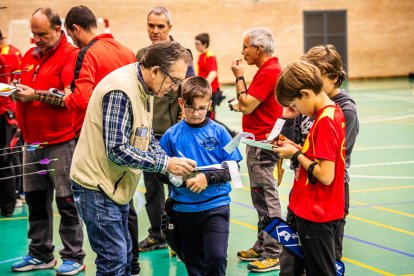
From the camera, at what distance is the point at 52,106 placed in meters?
6.45

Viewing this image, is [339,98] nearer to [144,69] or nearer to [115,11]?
[144,69]

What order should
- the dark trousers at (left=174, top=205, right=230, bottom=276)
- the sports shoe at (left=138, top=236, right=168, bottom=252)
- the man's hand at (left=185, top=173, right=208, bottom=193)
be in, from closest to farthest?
the man's hand at (left=185, top=173, right=208, bottom=193) → the dark trousers at (left=174, top=205, right=230, bottom=276) → the sports shoe at (left=138, top=236, right=168, bottom=252)

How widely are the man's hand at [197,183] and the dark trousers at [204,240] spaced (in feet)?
0.84

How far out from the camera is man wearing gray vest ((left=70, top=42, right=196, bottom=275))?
425 centimetres

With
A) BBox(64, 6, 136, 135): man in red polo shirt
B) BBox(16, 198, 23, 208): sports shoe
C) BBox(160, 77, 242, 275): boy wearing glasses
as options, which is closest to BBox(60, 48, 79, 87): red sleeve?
BBox(64, 6, 136, 135): man in red polo shirt

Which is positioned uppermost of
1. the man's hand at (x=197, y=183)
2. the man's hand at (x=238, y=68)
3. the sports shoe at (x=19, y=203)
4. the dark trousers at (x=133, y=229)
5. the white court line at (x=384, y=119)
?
the man's hand at (x=238, y=68)

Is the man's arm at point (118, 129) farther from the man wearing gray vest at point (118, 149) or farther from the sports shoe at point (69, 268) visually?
the sports shoe at point (69, 268)

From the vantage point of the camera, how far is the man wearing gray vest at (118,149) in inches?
167

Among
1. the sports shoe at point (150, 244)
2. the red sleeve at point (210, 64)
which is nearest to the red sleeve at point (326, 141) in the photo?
the sports shoe at point (150, 244)

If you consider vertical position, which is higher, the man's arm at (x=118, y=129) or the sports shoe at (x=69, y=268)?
the man's arm at (x=118, y=129)

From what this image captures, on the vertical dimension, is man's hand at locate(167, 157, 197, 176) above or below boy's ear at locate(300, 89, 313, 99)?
below

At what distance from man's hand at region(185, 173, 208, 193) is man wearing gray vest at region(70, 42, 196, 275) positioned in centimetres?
35

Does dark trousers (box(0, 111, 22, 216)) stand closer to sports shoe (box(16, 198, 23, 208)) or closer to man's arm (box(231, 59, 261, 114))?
sports shoe (box(16, 198, 23, 208))

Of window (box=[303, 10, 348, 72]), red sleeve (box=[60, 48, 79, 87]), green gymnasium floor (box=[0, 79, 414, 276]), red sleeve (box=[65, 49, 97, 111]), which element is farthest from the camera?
window (box=[303, 10, 348, 72])
